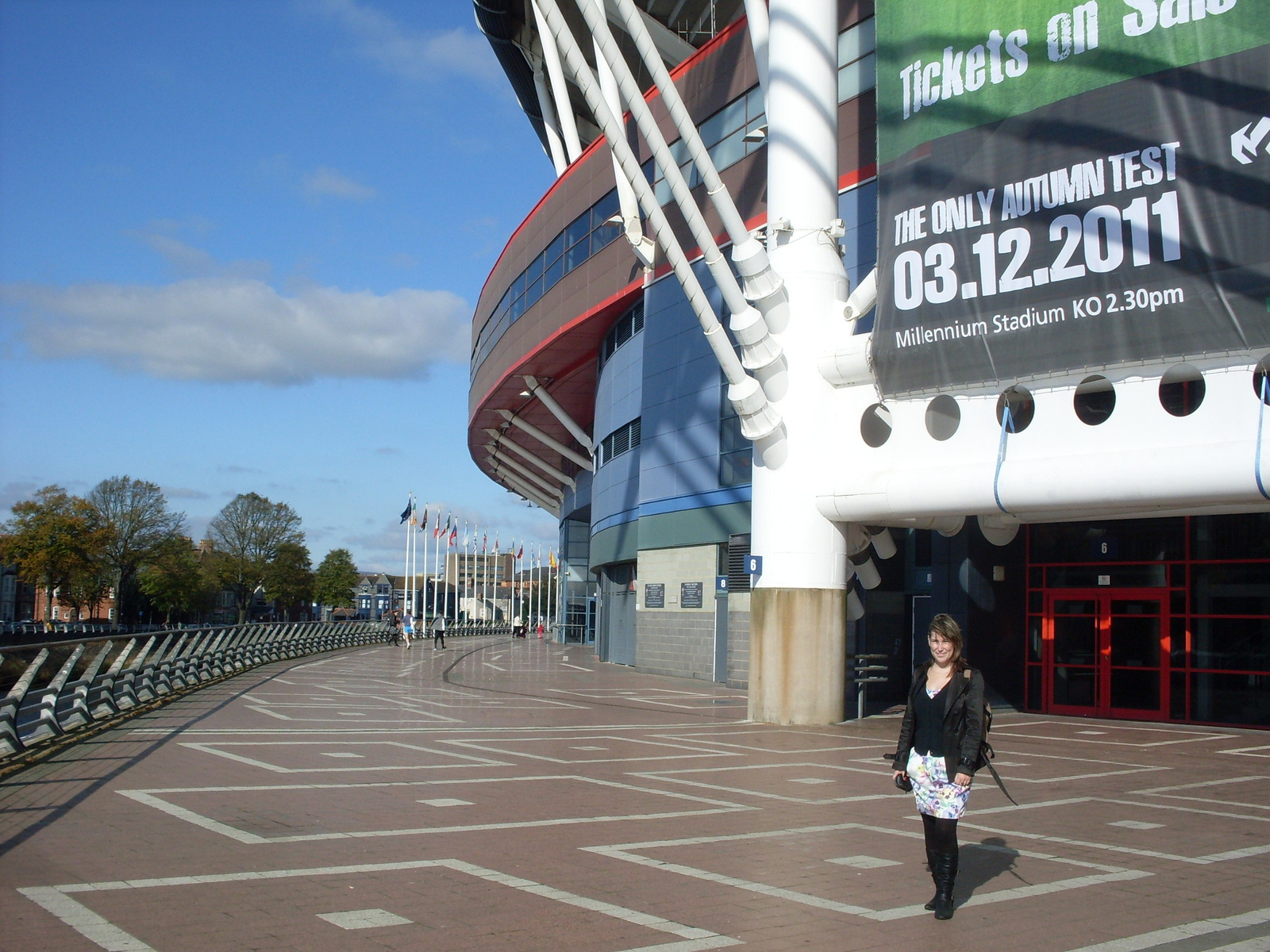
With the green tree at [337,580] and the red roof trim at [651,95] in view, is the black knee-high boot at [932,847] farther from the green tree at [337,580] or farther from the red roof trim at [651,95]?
the green tree at [337,580]

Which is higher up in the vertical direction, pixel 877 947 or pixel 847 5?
pixel 847 5

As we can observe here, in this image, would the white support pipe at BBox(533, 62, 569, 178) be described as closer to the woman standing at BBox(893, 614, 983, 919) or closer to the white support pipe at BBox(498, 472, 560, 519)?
the white support pipe at BBox(498, 472, 560, 519)

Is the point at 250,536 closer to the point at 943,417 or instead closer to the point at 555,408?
the point at 555,408

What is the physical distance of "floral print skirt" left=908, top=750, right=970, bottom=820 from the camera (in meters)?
6.82

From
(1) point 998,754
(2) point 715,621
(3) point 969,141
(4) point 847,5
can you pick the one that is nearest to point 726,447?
(2) point 715,621

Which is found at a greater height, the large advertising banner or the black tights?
the large advertising banner

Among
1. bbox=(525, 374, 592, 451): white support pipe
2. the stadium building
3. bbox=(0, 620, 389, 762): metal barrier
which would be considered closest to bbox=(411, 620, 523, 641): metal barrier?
bbox=(525, 374, 592, 451): white support pipe

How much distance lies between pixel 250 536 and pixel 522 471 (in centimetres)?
3990

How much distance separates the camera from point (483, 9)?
42875mm

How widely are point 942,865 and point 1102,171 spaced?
11.9 meters

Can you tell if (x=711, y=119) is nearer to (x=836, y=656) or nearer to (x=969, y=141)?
(x=969, y=141)

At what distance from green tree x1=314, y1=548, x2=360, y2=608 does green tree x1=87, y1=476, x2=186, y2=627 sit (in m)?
42.9

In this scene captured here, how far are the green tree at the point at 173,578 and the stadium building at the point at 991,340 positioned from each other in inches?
2473

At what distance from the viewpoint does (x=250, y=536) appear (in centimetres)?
10006
